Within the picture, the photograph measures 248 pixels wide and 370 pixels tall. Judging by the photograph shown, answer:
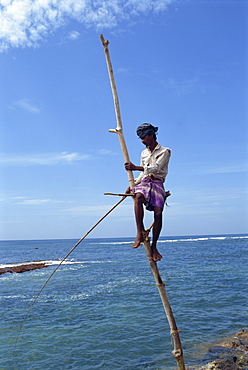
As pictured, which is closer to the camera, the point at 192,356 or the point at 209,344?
the point at 192,356

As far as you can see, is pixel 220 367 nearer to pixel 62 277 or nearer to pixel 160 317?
pixel 160 317

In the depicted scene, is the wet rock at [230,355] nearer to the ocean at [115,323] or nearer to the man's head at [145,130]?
the ocean at [115,323]

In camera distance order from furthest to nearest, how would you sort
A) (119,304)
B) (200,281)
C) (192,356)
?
(200,281)
(119,304)
(192,356)

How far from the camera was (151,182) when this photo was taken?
14.7 feet

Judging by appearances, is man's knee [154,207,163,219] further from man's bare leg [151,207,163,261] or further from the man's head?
the man's head

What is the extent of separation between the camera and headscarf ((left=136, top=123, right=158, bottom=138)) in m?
4.49

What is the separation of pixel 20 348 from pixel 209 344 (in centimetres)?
600

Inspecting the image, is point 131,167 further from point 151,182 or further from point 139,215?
point 139,215

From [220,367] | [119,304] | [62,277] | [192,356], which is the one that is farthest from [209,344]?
[62,277]

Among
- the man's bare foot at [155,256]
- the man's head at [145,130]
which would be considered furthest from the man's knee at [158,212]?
the man's head at [145,130]

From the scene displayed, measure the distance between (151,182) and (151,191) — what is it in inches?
5.3

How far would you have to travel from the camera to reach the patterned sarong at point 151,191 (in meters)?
4.39

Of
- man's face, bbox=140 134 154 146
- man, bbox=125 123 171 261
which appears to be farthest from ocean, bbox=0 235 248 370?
man's face, bbox=140 134 154 146

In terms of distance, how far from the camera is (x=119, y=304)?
15.8 metres
